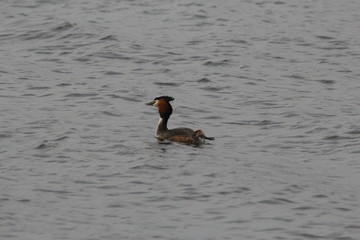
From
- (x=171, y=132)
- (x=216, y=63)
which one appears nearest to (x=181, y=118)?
(x=171, y=132)

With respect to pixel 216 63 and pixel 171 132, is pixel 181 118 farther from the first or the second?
pixel 216 63

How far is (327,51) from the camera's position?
28.9m

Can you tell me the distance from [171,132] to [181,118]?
2.34 meters

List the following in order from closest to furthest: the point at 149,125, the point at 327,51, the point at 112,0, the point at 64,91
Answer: the point at 149,125
the point at 64,91
the point at 327,51
the point at 112,0

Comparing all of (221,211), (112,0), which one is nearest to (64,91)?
(221,211)

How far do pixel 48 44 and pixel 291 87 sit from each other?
8.05m

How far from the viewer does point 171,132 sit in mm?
19922

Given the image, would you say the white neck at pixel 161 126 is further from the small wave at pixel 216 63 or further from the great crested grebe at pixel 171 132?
the small wave at pixel 216 63

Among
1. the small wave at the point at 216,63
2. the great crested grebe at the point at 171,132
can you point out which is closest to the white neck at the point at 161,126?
the great crested grebe at the point at 171,132

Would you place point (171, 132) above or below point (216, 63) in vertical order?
above

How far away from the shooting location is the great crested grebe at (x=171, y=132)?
1934 centimetres

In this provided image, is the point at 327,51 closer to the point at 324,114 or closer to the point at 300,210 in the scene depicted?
the point at 324,114

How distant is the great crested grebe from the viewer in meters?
19.3

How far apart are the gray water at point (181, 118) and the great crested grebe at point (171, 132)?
180 mm
